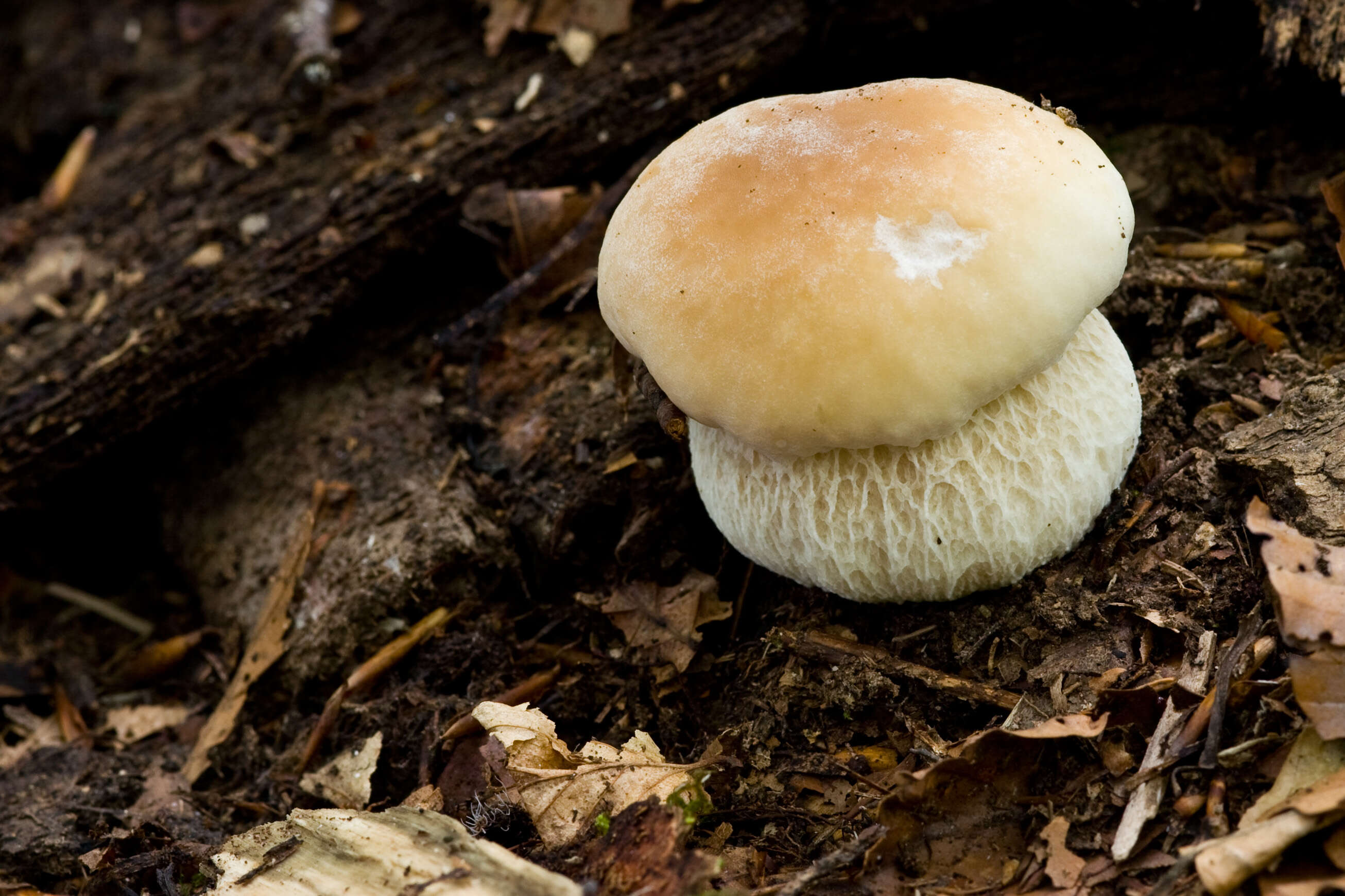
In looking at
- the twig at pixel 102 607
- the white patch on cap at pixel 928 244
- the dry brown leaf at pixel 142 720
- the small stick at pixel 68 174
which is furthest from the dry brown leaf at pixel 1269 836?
the small stick at pixel 68 174

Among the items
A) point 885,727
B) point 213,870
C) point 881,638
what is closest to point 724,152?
point 881,638

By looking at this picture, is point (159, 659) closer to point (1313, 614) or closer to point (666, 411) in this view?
point (666, 411)

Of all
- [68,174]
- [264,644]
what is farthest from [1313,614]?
[68,174]

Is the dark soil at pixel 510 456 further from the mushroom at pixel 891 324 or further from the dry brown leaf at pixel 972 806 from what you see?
the mushroom at pixel 891 324

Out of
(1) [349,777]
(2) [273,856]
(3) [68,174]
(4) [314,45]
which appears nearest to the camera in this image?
(2) [273,856]

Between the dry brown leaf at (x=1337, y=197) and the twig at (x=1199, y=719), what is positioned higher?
the dry brown leaf at (x=1337, y=197)

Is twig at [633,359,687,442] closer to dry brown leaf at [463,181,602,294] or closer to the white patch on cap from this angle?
the white patch on cap

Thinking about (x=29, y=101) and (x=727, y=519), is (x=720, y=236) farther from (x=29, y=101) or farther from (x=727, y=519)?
(x=29, y=101)
